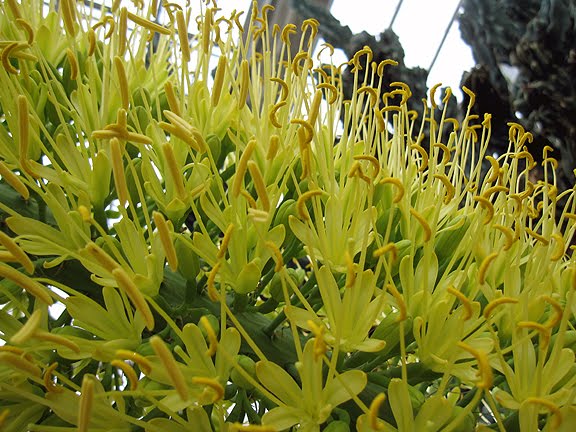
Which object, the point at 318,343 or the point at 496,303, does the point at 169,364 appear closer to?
the point at 318,343

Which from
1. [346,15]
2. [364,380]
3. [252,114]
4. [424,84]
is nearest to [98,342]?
[364,380]

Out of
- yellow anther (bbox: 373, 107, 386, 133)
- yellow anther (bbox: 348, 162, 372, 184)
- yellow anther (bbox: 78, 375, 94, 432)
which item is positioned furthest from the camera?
yellow anther (bbox: 373, 107, 386, 133)

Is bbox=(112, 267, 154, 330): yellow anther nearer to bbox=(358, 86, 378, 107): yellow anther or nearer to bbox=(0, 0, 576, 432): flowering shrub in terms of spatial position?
bbox=(0, 0, 576, 432): flowering shrub

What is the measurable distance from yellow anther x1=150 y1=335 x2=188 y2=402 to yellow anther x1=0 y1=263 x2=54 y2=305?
7 cm

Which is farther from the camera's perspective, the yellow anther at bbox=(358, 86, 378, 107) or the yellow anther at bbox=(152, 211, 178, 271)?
the yellow anther at bbox=(358, 86, 378, 107)

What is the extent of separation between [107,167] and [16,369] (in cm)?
16

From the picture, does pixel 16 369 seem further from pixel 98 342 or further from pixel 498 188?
pixel 498 188

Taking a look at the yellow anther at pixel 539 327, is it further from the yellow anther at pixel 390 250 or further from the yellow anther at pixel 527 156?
the yellow anther at pixel 527 156

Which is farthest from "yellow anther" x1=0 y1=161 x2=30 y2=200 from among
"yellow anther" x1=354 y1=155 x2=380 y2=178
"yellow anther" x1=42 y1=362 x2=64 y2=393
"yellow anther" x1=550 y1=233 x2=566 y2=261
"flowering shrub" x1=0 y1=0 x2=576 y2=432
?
"yellow anther" x1=550 y1=233 x2=566 y2=261

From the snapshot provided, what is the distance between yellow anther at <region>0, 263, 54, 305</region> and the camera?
Answer: 36 cm

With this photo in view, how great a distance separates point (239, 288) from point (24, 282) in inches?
5.3

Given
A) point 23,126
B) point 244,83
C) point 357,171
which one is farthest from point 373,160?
Result: point 23,126

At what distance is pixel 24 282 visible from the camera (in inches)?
14.5

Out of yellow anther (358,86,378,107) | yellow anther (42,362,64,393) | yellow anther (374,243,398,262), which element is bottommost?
yellow anther (42,362,64,393)
